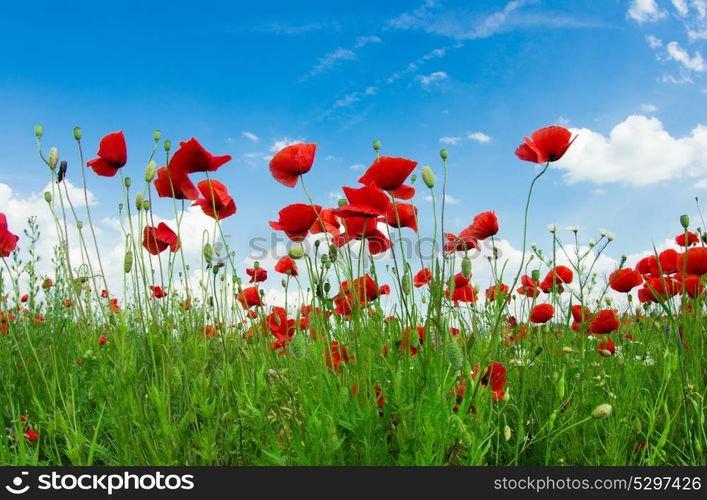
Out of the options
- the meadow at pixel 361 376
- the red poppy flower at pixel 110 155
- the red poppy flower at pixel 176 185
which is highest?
the red poppy flower at pixel 110 155

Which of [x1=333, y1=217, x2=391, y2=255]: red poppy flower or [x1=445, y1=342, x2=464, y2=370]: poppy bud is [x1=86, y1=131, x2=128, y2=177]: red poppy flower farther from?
[x1=445, y1=342, x2=464, y2=370]: poppy bud

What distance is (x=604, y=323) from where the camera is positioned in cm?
298

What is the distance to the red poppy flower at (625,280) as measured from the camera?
10.1ft

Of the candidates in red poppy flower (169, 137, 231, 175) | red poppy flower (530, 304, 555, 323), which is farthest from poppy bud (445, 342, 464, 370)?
red poppy flower (530, 304, 555, 323)

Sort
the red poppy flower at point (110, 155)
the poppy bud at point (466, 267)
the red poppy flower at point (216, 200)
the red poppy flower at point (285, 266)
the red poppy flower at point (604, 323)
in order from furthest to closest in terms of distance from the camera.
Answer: the red poppy flower at point (604, 323) < the red poppy flower at point (285, 266) < the red poppy flower at point (110, 155) < the red poppy flower at point (216, 200) < the poppy bud at point (466, 267)

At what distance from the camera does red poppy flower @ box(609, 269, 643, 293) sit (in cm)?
309

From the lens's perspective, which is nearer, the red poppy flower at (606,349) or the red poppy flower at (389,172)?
the red poppy flower at (389,172)

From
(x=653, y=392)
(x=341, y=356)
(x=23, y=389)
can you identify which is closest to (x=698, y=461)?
(x=653, y=392)

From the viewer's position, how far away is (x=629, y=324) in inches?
189

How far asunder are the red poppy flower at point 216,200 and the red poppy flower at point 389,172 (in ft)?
2.14

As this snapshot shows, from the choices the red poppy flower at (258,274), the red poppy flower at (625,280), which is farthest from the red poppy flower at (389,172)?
the red poppy flower at (625,280)

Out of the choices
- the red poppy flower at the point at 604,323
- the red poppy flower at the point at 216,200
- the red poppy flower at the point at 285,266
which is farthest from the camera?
the red poppy flower at the point at 604,323

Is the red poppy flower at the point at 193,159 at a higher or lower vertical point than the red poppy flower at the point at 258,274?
higher

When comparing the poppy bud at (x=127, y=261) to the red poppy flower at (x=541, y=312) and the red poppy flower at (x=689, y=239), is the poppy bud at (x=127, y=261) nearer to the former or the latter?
the red poppy flower at (x=541, y=312)
